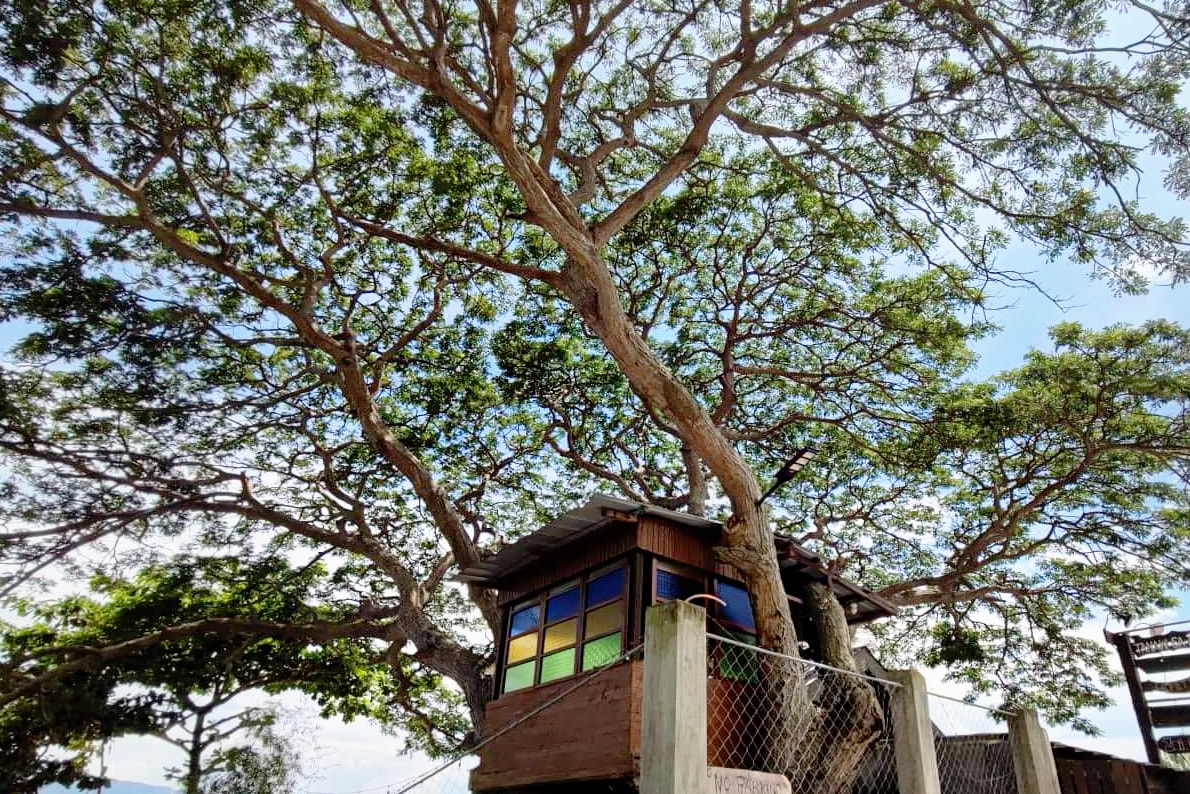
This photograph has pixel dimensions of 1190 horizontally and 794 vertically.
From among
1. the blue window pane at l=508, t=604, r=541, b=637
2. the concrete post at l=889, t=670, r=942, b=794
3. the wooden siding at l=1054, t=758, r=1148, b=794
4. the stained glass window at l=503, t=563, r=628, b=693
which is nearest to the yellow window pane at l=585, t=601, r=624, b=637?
the stained glass window at l=503, t=563, r=628, b=693

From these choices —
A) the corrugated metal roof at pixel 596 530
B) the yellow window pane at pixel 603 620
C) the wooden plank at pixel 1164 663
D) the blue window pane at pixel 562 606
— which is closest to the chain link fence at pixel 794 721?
the yellow window pane at pixel 603 620

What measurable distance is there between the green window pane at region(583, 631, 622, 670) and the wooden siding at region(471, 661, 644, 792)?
280 mm

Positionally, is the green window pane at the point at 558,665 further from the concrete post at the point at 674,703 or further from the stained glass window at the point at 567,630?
the concrete post at the point at 674,703

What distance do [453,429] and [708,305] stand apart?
509cm

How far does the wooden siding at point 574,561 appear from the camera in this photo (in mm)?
8844

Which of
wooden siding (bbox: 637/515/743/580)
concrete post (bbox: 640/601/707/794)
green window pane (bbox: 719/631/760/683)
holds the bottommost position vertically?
concrete post (bbox: 640/601/707/794)

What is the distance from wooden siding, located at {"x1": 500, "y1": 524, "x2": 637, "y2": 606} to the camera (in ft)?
29.0

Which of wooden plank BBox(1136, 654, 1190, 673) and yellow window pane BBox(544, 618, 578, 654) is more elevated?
Answer: yellow window pane BBox(544, 618, 578, 654)

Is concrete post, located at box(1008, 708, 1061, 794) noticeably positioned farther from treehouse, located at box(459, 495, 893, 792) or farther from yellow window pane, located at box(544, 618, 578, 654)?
yellow window pane, located at box(544, 618, 578, 654)

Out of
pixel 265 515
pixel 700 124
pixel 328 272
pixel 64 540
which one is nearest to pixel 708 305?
pixel 700 124

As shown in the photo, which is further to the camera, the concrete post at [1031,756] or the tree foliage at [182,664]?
the tree foliage at [182,664]

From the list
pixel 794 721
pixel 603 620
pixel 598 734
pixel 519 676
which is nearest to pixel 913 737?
pixel 794 721

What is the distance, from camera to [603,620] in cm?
876

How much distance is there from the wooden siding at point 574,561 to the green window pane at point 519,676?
977mm
